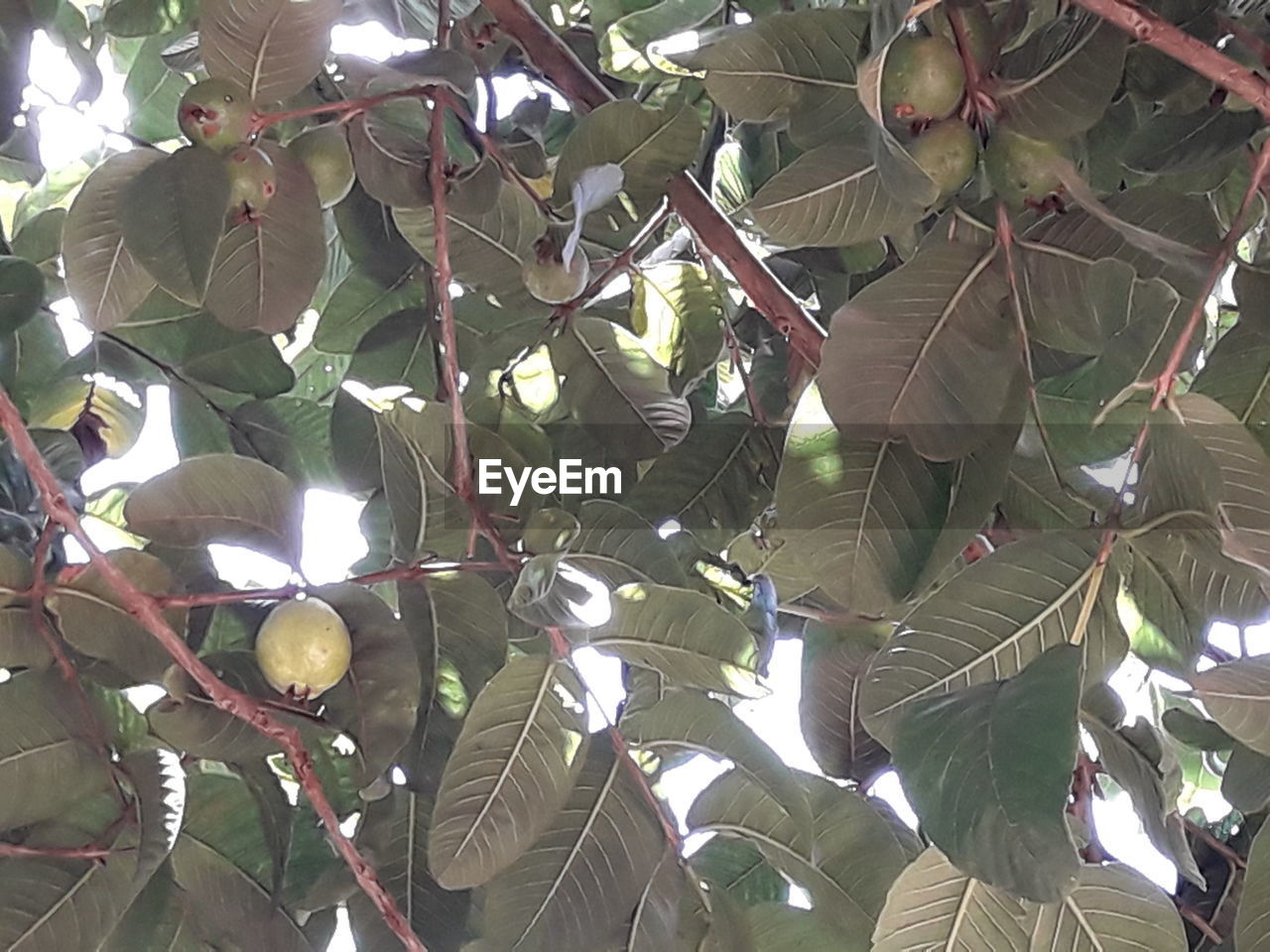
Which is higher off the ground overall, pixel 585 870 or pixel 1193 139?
pixel 1193 139

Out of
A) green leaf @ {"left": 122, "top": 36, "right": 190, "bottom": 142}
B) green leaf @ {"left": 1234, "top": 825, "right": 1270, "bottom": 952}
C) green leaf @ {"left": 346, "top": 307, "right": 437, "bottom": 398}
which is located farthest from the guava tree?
green leaf @ {"left": 122, "top": 36, "right": 190, "bottom": 142}

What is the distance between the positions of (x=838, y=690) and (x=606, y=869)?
0.28 meters

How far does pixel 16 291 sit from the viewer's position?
36.8 inches

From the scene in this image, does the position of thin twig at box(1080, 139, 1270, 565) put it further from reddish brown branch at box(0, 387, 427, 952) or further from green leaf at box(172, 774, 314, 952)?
green leaf at box(172, 774, 314, 952)

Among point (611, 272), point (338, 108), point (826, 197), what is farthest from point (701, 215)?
point (338, 108)

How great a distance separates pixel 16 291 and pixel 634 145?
18.8 inches

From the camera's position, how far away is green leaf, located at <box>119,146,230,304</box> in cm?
75

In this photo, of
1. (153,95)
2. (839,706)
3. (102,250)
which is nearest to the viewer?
(102,250)

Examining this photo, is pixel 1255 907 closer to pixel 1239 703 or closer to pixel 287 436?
pixel 1239 703

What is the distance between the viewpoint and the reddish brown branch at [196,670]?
707 millimetres

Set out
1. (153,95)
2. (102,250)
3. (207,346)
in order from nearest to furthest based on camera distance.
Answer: (102,250) < (207,346) < (153,95)

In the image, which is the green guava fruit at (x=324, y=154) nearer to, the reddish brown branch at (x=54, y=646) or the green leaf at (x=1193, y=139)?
the reddish brown branch at (x=54, y=646)

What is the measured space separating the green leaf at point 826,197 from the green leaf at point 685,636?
0.82ft

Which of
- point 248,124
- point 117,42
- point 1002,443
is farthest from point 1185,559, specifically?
point 117,42
